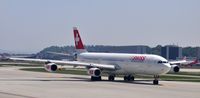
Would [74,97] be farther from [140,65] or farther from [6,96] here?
[140,65]

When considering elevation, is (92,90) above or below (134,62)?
below

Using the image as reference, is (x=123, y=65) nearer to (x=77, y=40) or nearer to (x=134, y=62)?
(x=134, y=62)

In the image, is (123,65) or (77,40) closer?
(123,65)

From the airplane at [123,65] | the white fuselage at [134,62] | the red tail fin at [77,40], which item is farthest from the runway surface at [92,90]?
the red tail fin at [77,40]

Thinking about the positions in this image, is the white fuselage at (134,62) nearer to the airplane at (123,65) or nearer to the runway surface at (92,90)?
the airplane at (123,65)

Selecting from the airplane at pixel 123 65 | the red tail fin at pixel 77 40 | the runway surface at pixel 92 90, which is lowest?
the runway surface at pixel 92 90

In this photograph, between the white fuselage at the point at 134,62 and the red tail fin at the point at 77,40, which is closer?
the white fuselage at the point at 134,62

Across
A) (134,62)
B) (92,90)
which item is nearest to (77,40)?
(134,62)

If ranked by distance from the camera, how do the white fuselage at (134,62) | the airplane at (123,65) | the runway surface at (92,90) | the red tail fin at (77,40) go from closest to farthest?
the runway surface at (92,90)
the white fuselage at (134,62)
the airplane at (123,65)
the red tail fin at (77,40)

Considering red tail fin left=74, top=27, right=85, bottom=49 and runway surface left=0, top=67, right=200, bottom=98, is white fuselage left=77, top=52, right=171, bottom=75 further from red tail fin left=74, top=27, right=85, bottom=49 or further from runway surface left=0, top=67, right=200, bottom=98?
runway surface left=0, top=67, right=200, bottom=98

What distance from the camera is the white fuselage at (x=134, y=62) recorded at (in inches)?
2099

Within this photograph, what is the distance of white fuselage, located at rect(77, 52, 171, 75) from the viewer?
5331 cm

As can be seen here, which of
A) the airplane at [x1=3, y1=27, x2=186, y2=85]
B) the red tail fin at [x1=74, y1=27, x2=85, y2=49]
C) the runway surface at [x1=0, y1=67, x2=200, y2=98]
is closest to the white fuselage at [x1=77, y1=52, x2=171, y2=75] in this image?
the airplane at [x1=3, y1=27, x2=186, y2=85]

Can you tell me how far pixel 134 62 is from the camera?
56.2m
